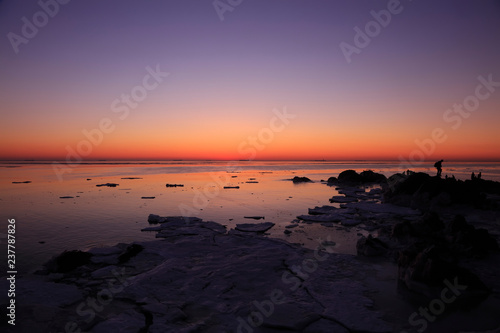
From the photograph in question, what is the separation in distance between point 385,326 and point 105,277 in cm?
580

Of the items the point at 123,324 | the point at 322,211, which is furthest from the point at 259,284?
the point at 322,211

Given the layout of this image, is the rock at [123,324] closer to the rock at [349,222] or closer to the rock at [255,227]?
the rock at [255,227]

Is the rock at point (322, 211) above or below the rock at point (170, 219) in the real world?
above

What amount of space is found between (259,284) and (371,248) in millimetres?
3791

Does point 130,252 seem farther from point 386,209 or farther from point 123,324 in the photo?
point 386,209

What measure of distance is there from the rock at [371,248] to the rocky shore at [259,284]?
3 cm

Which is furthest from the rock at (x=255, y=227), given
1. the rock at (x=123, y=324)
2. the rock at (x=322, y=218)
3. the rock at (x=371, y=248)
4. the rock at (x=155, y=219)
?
the rock at (x=123, y=324)

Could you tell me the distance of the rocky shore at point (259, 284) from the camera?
434 cm

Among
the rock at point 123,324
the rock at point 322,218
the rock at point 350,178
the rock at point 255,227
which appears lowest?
the rock at point 123,324

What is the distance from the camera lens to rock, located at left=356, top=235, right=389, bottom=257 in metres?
7.54

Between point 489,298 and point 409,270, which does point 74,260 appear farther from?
point 489,298

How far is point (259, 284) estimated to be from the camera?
5730 millimetres

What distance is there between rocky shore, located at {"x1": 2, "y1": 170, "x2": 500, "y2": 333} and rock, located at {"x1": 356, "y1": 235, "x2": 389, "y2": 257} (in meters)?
0.03

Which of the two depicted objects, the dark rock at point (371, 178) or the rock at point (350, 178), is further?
the dark rock at point (371, 178)
